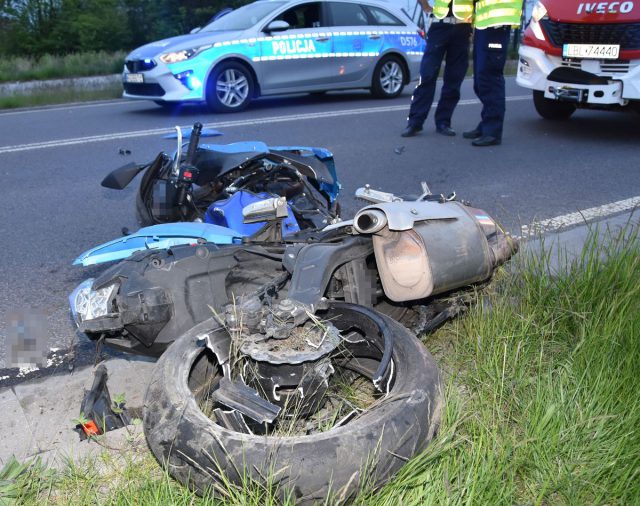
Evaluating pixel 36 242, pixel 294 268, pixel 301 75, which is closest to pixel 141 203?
pixel 36 242

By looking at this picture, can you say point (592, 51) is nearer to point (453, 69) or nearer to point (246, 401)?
point (453, 69)

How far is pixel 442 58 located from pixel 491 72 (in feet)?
2.40

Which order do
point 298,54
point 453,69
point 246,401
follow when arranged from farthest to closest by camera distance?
point 298,54 → point 453,69 → point 246,401

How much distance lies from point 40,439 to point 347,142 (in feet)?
17.5

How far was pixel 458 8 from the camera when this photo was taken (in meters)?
7.06

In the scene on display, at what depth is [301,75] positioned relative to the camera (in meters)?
10.0

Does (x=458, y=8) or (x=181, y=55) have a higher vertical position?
(x=458, y=8)

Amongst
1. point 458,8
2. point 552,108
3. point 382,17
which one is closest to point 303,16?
point 382,17

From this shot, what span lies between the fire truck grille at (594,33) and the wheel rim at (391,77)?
3821mm

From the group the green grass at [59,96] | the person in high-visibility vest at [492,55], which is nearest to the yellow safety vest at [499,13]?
the person in high-visibility vest at [492,55]

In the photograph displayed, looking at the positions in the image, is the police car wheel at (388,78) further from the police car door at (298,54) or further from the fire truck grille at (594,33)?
the fire truck grille at (594,33)

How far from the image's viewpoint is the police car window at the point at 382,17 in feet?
36.0

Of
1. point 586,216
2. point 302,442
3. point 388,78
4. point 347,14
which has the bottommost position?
point 586,216

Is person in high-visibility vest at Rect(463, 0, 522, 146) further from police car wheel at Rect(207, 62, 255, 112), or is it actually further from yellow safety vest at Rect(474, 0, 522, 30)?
police car wheel at Rect(207, 62, 255, 112)
